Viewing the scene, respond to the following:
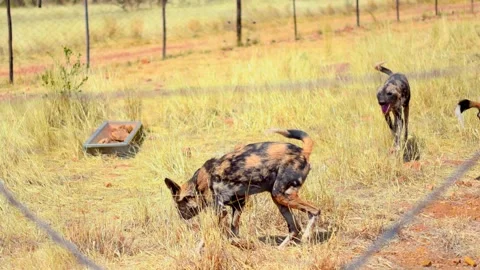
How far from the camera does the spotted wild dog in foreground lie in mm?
5750

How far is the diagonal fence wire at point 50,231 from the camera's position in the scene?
18.8ft

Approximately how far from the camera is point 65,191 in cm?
783

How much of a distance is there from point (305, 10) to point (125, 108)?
18.3m

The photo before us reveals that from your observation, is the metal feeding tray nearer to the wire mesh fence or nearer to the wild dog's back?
the wild dog's back

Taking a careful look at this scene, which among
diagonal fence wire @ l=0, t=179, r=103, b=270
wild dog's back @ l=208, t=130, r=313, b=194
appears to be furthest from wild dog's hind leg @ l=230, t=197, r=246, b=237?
diagonal fence wire @ l=0, t=179, r=103, b=270

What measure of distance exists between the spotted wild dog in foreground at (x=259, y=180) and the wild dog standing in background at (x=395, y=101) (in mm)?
2713

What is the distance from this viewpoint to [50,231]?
6.35m

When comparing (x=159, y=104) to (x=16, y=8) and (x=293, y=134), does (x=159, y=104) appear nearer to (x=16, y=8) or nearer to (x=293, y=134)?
(x=293, y=134)

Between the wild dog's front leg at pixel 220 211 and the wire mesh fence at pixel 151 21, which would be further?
the wire mesh fence at pixel 151 21

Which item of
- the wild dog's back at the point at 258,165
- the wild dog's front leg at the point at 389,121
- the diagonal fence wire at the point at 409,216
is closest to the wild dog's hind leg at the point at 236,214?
the wild dog's back at the point at 258,165

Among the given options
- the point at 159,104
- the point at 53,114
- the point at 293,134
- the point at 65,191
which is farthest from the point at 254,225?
the point at 159,104

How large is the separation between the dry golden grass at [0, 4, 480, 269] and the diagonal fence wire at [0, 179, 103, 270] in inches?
2.7

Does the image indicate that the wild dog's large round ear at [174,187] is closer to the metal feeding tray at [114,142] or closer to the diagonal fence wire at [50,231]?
the diagonal fence wire at [50,231]

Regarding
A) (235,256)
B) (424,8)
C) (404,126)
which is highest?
(424,8)
